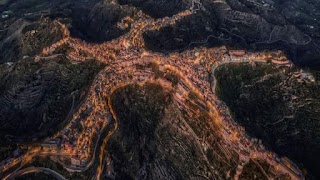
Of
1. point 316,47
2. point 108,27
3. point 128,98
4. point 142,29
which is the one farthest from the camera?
point 316,47

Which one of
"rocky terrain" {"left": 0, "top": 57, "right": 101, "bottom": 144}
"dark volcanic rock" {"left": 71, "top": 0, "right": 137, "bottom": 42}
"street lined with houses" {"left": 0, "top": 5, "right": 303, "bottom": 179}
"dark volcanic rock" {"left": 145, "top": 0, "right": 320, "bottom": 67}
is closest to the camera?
"street lined with houses" {"left": 0, "top": 5, "right": 303, "bottom": 179}

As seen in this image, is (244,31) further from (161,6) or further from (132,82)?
(132,82)

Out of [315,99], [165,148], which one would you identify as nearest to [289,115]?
[315,99]

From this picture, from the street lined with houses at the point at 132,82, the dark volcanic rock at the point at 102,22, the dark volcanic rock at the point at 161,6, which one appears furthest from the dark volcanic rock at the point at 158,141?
the dark volcanic rock at the point at 161,6

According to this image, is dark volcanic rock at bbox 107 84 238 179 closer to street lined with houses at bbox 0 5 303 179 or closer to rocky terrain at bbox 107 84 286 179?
rocky terrain at bbox 107 84 286 179

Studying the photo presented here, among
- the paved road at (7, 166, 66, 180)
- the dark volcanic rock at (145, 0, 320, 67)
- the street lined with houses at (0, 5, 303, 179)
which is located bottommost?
the dark volcanic rock at (145, 0, 320, 67)

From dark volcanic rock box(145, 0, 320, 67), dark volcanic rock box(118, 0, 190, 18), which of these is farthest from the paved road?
dark volcanic rock box(118, 0, 190, 18)

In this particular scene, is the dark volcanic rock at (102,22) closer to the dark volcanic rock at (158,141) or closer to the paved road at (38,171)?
the dark volcanic rock at (158,141)

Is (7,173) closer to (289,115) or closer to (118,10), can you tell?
(289,115)
